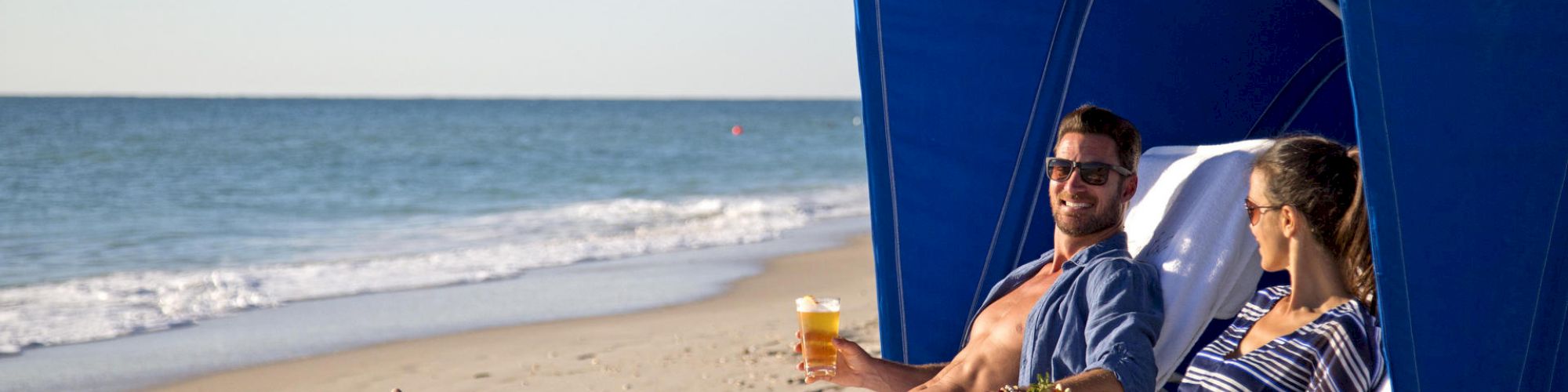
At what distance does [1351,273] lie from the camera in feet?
8.07

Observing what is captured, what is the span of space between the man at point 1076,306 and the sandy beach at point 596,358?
1.91 meters

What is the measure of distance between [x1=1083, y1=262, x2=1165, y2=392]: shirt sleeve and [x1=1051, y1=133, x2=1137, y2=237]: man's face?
0.16 m

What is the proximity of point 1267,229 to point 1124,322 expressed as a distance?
1.06ft

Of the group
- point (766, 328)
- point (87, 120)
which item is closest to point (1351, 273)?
point (766, 328)

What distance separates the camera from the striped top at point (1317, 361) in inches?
93.3

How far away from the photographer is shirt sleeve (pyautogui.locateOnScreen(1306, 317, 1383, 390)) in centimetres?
237

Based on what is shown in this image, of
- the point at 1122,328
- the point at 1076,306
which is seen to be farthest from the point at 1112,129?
the point at 1122,328

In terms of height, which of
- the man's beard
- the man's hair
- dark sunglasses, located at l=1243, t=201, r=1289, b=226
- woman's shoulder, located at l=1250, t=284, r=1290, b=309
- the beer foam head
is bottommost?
woman's shoulder, located at l=1250, t=284, r=1290, b=309

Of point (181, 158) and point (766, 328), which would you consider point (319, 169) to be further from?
point (766, 328)

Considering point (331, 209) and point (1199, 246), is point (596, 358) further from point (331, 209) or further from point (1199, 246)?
point (331, 209)

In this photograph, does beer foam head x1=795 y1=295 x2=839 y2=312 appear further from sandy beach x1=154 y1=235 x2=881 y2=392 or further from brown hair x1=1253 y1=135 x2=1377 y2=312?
sandy beach x1=154 y1=235 x2=881 y2=392

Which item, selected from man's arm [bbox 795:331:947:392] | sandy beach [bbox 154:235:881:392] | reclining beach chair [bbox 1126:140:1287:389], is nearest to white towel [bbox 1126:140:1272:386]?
reclining beach chair [bbox 1126:140:1287:389]

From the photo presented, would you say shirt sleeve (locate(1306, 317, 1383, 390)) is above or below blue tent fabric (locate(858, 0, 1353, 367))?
below

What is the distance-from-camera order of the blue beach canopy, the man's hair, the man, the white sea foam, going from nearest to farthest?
the man → the man's hair → the blue beach canopy → the white sea foam
